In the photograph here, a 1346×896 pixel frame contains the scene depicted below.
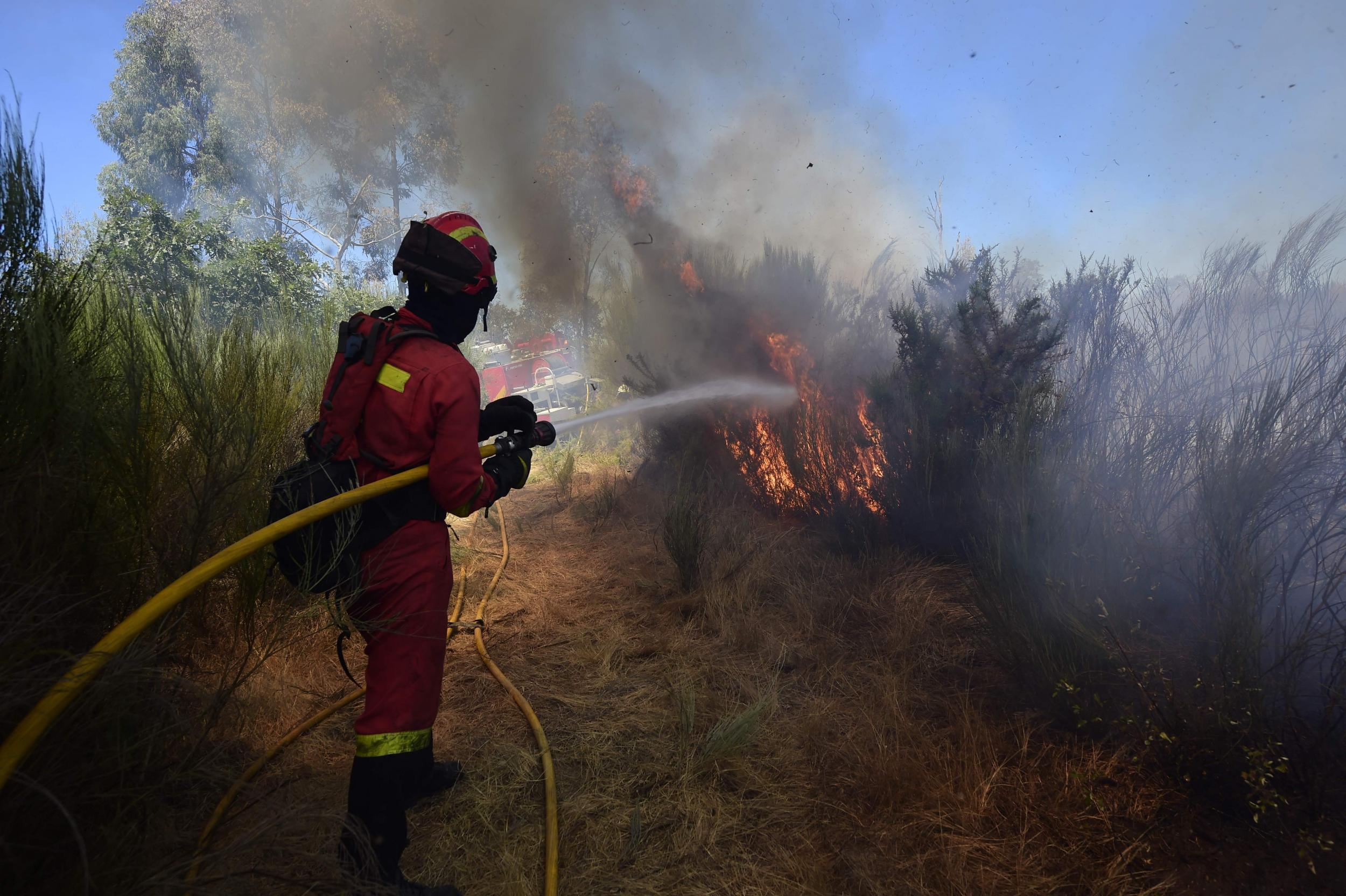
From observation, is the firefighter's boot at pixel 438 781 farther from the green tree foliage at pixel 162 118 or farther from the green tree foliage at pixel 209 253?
the green tree foliage at pixel 162 118

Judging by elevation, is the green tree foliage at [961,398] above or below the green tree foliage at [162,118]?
below

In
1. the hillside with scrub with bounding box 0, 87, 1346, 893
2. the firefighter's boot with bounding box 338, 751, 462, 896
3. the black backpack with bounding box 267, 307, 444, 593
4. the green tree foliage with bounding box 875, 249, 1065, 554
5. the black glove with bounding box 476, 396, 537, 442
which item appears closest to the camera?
the hillside with scrub with bounding box 0, 87, 1346, 893

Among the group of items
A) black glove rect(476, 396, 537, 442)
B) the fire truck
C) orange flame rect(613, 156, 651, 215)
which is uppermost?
the fire truck

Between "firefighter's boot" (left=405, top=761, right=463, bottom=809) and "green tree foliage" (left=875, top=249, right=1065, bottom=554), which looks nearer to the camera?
"firefighter's boot" (left=405, top=761, right=463, bottom=809)

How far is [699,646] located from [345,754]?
1979mm

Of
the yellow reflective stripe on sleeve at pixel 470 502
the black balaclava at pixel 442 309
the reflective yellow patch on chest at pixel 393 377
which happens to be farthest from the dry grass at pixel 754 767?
the black balaclava at pixel 442 309

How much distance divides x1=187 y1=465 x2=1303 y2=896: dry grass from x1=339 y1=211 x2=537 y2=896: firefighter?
25 cm

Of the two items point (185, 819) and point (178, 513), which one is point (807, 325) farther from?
point (185, 819)

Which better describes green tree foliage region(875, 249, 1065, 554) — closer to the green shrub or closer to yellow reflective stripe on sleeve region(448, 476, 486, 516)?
the green shrub

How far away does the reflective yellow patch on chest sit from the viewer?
2.07 m

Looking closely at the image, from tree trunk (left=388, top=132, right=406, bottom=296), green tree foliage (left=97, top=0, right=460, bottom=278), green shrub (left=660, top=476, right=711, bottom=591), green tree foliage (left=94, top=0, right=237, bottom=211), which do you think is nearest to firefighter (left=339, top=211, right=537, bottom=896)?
green shrub (left=660, top=476, right=711, bottom=591)

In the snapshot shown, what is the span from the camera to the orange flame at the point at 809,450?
5.16 m

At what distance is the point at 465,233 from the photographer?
2.33m

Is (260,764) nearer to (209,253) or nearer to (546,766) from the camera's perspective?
(546,766)
